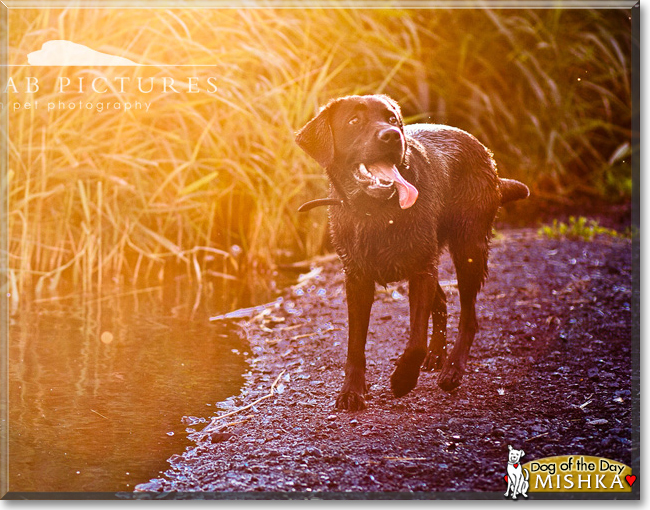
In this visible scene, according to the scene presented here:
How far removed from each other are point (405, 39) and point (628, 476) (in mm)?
3383

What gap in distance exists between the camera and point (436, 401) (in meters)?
3.27

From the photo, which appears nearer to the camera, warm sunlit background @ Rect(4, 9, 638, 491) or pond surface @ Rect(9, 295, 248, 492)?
pond surface @ Rect(9, 295, 248, 492)

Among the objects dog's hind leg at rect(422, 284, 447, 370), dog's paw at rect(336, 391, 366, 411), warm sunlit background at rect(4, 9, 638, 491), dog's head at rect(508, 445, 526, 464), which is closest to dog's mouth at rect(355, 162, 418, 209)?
dog's hind leg at rect(422, 284, 447, 370)

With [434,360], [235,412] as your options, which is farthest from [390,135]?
[235,412]

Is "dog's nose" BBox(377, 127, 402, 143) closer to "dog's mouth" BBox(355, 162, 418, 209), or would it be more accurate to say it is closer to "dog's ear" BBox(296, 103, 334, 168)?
"dog's mouth" BBox(355, 162, 418, 209)

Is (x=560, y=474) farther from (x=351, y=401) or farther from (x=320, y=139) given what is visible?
(x=320, y=139)

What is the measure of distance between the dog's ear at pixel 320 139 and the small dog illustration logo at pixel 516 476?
1333 mm

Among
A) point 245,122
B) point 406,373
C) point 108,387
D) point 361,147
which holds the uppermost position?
point 245,122

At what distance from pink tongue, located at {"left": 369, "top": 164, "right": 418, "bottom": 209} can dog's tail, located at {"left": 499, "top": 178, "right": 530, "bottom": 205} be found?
2.65 ft

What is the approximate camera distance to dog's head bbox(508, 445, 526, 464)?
2.89 m

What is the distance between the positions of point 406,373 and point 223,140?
8.46ft

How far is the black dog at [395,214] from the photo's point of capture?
10.0 ft

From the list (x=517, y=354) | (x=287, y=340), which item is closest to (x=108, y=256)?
(x=287, y=340)

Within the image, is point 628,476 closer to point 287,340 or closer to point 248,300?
point 287,340
